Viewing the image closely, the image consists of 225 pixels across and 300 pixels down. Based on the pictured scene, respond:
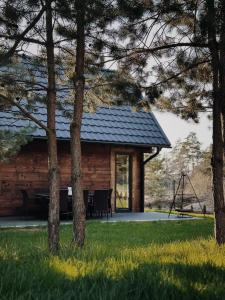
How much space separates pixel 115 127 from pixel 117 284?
1295 centimetres

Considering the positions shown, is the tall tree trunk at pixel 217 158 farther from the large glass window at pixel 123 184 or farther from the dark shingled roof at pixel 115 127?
the large glass window at pixel 123 184

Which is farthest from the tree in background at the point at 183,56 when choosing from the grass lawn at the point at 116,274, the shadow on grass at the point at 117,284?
the shadow on grass at the point at 117,284

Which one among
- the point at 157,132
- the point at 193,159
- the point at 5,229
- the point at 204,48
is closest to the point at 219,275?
the point at 204,48

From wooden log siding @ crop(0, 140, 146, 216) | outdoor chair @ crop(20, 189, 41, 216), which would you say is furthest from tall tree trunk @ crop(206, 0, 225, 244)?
wooden log siding @ crop(0, 140, 146, 216)

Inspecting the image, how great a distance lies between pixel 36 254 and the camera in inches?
200

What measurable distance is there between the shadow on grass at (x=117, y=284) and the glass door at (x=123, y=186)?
12.8 m

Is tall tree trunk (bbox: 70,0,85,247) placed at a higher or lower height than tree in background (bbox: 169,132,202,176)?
lower

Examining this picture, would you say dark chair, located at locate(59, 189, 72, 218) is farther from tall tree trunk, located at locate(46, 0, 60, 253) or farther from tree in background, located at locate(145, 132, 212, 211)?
tree in background, located at locate(145, 132, 212, 211)

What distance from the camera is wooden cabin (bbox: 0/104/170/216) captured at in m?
14.3

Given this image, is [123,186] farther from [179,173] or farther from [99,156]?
[179,173]

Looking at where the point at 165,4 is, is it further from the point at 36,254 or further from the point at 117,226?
the point at 117,226

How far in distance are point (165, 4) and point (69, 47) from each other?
5.04ft

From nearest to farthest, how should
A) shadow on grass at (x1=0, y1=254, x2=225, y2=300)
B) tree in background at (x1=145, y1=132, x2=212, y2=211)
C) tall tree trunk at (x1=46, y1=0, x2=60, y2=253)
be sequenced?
shadow on grass at (x1=0, y1=254, x2=225, y2=300) → tall tree trunk at (x1=46, y1=0, x2=60, y2=253) → tree in background at (x1=145, y1=132, x2=212, y2=211)

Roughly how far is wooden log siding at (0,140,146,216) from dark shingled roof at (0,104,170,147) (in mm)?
532
